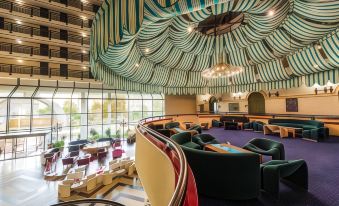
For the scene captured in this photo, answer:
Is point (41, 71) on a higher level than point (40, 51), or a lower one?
lower

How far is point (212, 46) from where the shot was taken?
8797 mm

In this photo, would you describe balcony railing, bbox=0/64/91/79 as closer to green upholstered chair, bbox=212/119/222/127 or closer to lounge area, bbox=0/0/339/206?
lounge area, bbox=0/0/339/206

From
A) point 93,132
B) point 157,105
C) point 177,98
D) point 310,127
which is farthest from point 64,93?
point 310,127

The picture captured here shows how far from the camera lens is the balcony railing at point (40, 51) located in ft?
35.4

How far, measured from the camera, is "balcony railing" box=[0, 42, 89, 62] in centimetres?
1079

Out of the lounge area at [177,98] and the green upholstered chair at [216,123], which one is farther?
the green upholstered chair at [216,123]

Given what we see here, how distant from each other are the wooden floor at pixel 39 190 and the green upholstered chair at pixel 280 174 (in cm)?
498

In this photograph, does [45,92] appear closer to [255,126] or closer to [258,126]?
[255,126]

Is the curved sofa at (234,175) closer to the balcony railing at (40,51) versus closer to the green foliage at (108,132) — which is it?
the balcony railing at (40,51)

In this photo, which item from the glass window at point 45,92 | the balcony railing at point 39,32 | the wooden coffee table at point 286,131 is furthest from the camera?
the glass window at point 45,92

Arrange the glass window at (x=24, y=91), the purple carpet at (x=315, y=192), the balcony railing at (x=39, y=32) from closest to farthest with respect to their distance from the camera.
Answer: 1. the purple carpet at (x=315, y=192)
2. the balcony railing at (x=39, y=32)
3. the glass window at (x=24, y=91)

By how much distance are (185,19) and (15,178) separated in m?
11.3

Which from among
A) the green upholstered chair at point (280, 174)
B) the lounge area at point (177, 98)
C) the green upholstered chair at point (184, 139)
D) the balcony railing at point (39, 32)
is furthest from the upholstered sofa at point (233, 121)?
the balcony railing at point (39, 32)

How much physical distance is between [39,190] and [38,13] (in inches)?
492
